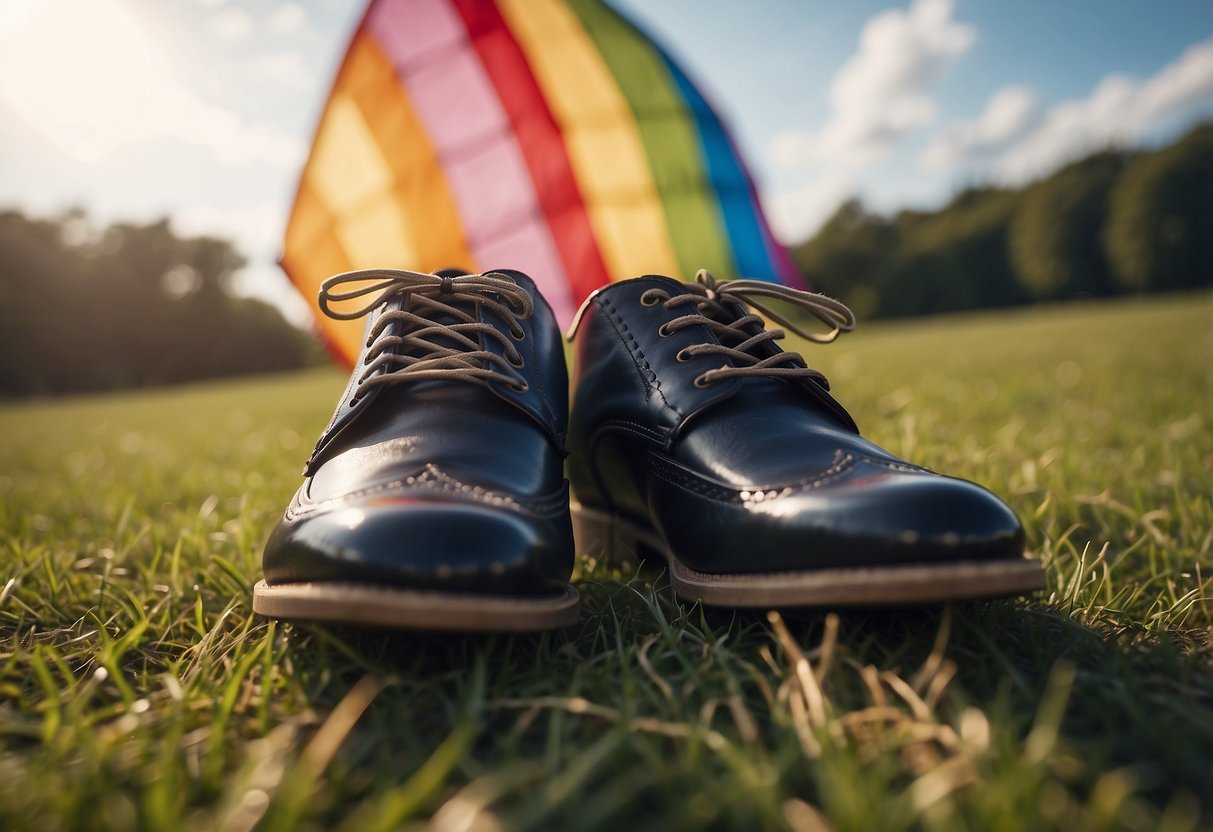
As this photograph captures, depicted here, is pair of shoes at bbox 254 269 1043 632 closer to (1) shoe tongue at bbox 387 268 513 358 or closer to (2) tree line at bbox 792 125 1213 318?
Answer: (1) shoe tongue at bbox 387 268 513 358

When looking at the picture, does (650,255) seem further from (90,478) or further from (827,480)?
(827,480)

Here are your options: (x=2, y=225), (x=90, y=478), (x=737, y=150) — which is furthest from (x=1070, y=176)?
(x=2, y=225)

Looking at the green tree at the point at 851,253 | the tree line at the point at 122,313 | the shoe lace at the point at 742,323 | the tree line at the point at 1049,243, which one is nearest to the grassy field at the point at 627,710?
the shoe lace at the point at 742,323

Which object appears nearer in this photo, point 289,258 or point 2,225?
point 289,258

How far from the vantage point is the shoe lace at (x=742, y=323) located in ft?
4.54

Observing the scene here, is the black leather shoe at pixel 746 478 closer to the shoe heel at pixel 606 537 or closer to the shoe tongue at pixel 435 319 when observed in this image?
the shoe heel at pixel 606 537

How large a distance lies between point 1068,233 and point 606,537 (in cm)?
5650

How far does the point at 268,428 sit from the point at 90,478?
2.02 m

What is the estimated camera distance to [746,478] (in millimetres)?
1191

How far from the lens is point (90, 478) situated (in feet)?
11.0

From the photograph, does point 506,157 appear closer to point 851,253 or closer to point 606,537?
point 606,537

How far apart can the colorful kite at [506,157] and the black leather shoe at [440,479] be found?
2647 mm

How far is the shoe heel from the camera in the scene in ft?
5.22

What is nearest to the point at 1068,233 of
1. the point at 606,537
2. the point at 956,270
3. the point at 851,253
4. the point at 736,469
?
the point at 956,270
